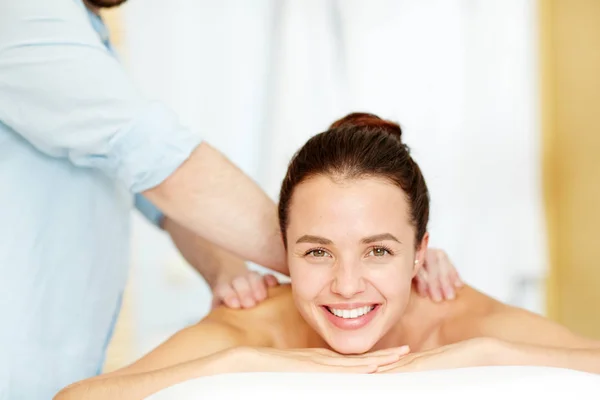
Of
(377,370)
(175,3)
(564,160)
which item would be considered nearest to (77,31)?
(377,370)

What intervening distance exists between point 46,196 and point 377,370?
67 centimetres

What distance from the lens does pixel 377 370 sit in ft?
4.12

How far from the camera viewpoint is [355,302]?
143 centimetres

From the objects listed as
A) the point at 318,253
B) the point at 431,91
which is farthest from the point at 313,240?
the point at 431,91

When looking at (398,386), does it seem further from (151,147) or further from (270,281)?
(270,281)

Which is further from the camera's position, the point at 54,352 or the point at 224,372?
the point at 54,352

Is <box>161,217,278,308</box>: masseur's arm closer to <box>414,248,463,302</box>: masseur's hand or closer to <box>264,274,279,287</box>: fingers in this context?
<box>264,274,279,287</box>: fingers

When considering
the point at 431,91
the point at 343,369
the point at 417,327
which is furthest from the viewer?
the point at 431,91

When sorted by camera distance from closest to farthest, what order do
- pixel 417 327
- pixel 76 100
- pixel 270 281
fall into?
pixel 76 100, pixel 417 327, pixel 270 281

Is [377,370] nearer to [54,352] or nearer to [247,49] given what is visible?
[54,352]

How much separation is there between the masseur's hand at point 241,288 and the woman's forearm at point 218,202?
5.8 inches

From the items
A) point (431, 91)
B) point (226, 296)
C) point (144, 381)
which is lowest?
point (144, 381)

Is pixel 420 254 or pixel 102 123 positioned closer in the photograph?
pixel 102 123

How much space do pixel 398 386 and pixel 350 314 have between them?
1.22 feet
